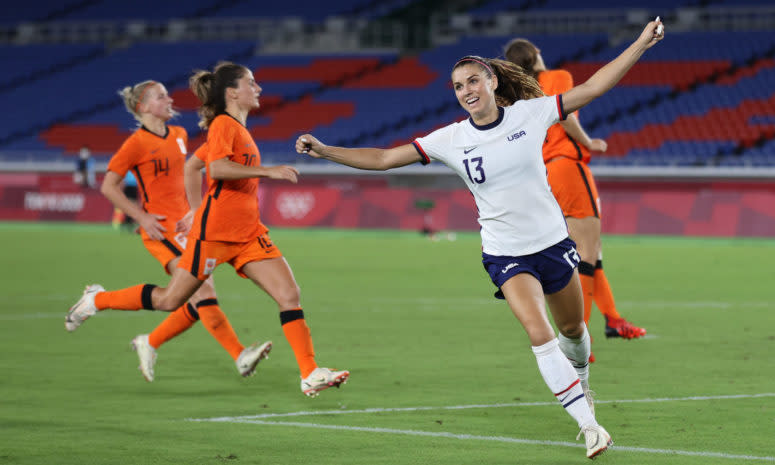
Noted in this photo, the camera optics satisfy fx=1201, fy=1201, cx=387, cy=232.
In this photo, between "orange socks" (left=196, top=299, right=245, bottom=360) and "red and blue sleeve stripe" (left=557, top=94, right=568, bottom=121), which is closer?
"red and blue sleeve stripe" (left=557, top=94, right=568, bottom=121)

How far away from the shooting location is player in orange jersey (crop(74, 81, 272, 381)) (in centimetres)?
948

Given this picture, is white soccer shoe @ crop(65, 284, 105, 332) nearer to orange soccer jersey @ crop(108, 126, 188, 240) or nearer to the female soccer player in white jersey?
orange soccer jersey @ crop(108, 126, 188, 240)

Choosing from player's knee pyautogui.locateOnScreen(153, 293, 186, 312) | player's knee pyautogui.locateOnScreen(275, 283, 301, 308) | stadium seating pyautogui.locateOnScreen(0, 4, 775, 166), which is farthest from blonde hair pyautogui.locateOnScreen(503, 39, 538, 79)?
stadium seating pyautogui.locateOnScreen(0, 4, 775, 166)

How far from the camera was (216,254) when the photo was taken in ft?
28.6

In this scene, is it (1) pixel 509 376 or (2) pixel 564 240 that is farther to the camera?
(1) pixel 509 376

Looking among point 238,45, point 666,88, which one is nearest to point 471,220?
point 666,88

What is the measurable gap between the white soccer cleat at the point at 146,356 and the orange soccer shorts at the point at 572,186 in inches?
141

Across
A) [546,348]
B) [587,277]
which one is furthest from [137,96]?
A: [546,348]

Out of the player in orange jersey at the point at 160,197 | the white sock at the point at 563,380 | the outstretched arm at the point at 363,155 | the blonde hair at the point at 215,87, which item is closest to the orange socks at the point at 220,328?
the player in orange jersey at the point at 160,197

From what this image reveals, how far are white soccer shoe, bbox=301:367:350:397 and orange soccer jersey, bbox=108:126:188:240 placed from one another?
227cm

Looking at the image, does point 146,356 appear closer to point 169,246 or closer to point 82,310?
point 82,310

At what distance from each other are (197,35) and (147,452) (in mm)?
50883

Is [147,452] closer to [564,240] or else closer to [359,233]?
[564,240]

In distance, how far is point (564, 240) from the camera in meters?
6.93
